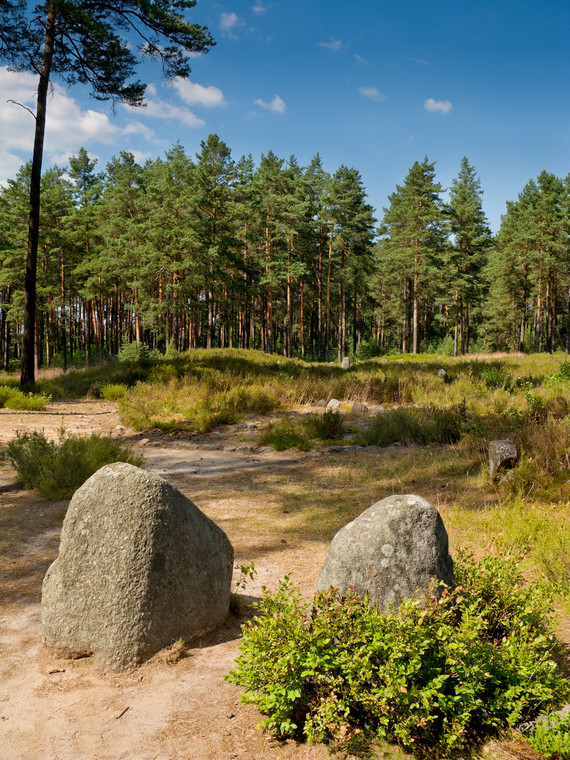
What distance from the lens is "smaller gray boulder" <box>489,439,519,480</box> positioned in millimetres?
5543

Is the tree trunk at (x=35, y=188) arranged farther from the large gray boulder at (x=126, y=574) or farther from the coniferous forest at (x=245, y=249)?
the coniferous forest at (x=245, y=249)

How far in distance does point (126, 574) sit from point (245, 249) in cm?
3757

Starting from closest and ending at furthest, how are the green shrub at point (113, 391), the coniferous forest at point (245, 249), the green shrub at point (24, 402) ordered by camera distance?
the green shrub at point (24, 402) → the green shrub at point (113, 391) → the coniferous forest at point (245, 249)

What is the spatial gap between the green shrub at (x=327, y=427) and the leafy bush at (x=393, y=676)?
6.69 metres

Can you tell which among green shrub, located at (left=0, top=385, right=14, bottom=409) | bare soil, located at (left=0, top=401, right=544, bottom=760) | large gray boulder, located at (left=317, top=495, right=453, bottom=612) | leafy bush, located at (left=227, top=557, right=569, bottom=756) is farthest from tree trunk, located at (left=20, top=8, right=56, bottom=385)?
leafy bush, located at (left=227, top=557, right=569, bottom=756)

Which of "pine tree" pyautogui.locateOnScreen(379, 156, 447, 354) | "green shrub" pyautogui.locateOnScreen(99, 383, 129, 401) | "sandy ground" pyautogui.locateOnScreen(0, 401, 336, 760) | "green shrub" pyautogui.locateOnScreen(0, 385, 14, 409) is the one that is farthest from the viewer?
"pine tree" pyautogui.locateOnScreen(379, 156, 447, 354)

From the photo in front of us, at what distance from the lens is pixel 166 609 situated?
280 centimetres

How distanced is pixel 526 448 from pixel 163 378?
9873 mm

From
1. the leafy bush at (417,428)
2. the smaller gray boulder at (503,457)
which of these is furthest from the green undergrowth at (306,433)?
the smaller gray boulder at (503,457)

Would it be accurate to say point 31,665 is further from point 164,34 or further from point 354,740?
point 164,34

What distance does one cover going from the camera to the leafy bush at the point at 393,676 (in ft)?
6.90

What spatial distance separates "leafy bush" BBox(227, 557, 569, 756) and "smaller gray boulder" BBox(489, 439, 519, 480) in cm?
329

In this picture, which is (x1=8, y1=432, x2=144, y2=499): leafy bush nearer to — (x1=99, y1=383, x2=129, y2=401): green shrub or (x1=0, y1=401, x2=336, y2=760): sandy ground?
(x1=0, y1=401, x2=336, y2=760): sandy ground

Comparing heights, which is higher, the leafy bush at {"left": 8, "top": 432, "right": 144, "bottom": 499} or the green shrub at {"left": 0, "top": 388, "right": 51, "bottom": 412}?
the green shrub at {"left": 0, "top": 388, "right": 51, "bottom": 412}
